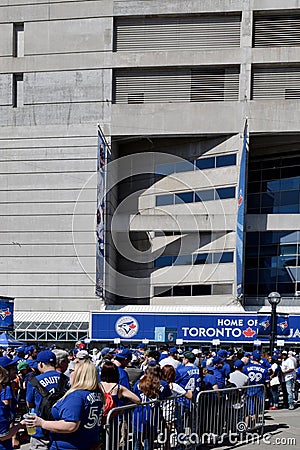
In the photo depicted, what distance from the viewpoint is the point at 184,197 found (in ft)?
134

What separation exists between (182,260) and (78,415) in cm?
3485

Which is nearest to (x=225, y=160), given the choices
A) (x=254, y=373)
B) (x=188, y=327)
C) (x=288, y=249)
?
(x=288, y=249)

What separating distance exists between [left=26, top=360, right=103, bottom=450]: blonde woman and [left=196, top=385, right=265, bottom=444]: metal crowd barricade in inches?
168

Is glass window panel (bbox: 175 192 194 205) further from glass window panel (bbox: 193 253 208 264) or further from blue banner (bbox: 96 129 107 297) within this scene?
blue banner (bbox: 96 129 107 297)

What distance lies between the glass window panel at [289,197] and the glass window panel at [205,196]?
15.5 feet

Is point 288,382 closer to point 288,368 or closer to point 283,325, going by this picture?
Answer: point 288,368

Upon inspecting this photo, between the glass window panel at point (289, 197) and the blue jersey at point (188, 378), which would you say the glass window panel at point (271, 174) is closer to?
the glass window panel at point (289, 197)

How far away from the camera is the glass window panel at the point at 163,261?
133 ft

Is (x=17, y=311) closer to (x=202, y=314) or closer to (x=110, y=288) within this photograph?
(x=110, y=288)

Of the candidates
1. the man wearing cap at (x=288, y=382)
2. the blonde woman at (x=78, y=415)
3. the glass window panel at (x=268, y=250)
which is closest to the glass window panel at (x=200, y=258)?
the glass window panel at (x=268, y=250)

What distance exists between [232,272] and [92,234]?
8.45 meters

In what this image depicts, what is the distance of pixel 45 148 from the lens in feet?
131

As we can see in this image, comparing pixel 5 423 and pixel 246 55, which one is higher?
pixel 246 55

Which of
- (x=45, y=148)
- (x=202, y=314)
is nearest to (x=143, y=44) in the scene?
(x=45, y=148)
